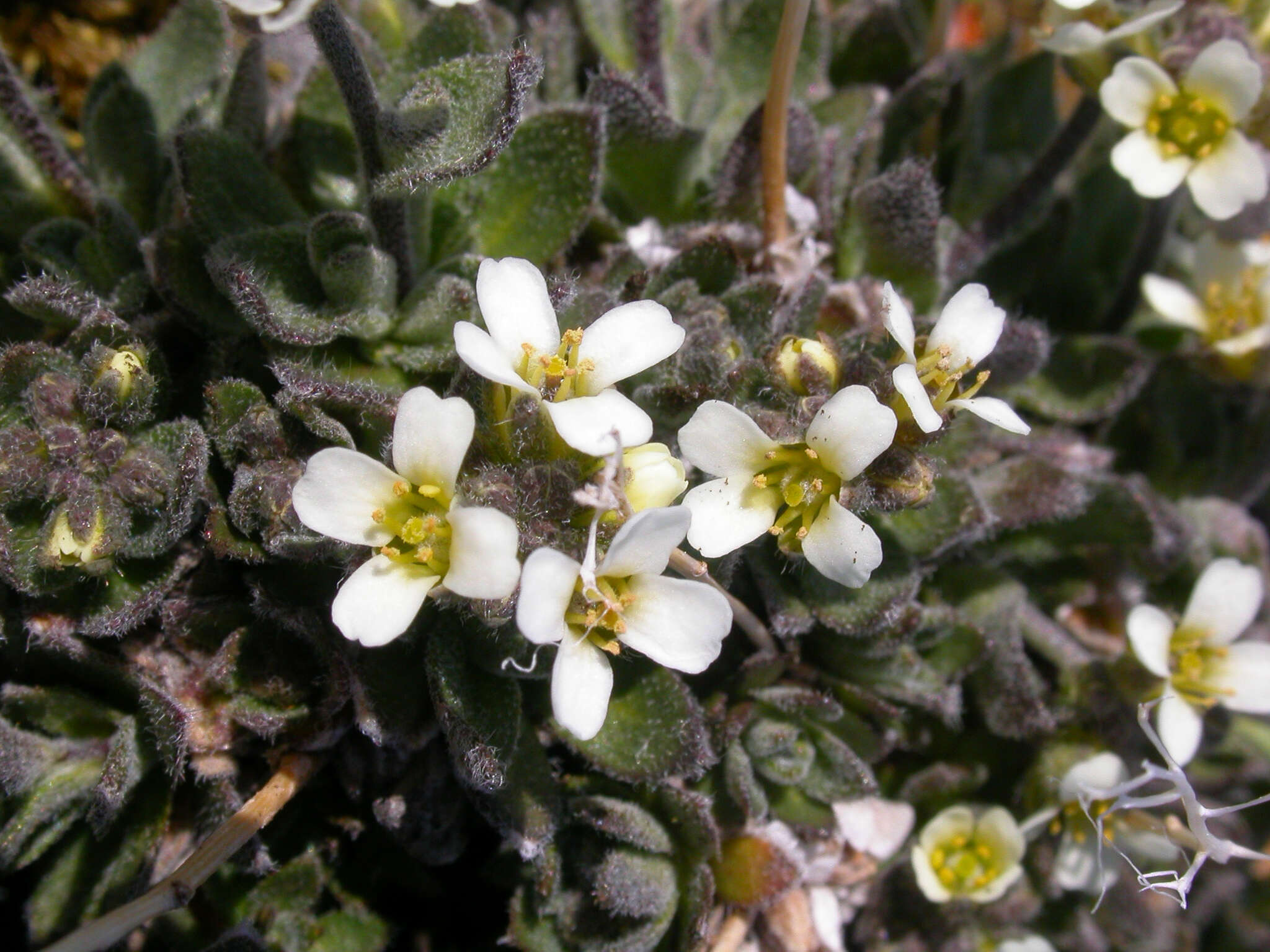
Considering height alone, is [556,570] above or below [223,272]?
below

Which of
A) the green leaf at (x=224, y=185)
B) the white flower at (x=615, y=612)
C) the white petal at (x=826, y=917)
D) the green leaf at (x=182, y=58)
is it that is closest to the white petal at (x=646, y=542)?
the white flower at (x=615, y=612)

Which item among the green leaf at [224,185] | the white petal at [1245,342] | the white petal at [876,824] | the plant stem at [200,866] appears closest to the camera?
the plant stem at [200,866]

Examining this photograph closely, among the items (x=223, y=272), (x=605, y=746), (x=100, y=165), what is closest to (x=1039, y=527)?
(x=605, y=746)

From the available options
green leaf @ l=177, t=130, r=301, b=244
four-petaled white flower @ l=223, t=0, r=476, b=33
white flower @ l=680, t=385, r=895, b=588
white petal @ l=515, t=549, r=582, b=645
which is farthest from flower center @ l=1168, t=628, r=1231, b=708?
green leaf @ l=177, t=130, r=301, b=244

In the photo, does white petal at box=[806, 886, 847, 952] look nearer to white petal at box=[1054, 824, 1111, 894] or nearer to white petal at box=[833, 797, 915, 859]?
white petal at box=[833, 797, 915, 859]

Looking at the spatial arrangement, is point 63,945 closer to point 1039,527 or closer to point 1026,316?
point 1039,527

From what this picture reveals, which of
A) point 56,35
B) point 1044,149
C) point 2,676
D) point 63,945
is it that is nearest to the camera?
point 63,945

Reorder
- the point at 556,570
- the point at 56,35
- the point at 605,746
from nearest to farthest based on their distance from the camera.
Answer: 1. the point at 556,570
2. the point at 605,746
3. the point at 56,35

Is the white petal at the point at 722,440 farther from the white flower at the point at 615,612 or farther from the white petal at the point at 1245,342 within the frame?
the white petal at the point at 1245,342
